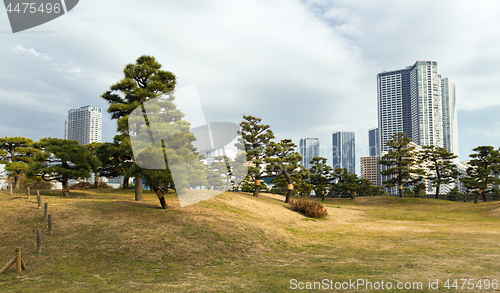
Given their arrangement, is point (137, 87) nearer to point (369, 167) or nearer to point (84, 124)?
point (369, 167)

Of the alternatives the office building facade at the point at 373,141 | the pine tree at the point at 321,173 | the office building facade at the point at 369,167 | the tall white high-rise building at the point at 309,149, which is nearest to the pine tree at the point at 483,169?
the pine tree at the point at 321,173

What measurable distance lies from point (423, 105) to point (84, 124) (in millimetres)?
146902

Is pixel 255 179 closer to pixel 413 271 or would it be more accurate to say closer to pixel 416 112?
pixel 413 271

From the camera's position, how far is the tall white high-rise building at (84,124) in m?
93.8

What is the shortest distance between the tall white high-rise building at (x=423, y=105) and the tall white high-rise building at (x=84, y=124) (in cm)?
13846

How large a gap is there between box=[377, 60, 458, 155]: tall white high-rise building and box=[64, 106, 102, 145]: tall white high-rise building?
138 metres

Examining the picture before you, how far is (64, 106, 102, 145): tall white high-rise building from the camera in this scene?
93.8 metres

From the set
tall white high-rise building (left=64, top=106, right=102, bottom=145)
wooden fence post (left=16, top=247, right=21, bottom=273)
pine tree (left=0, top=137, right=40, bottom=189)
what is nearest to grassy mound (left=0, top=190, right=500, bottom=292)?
wooden fence post (left=16, top=247, right=21, bottom=273)

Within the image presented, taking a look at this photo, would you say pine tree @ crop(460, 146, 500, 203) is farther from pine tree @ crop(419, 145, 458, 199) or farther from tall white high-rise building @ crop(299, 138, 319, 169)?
tall white high-rise building @ crop(299, 138, 319, 169)

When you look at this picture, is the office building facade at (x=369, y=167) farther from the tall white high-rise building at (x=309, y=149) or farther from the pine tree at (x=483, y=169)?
the tall white high-rise building at (x=309, y=149)

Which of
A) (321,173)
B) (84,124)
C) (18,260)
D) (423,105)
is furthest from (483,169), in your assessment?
(423,105)

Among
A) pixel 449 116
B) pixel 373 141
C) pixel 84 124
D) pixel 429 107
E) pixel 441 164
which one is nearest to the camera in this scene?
pixel 441 164

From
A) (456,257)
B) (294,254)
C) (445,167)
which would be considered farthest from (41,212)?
(445,167)

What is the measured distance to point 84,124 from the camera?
9519 cm
